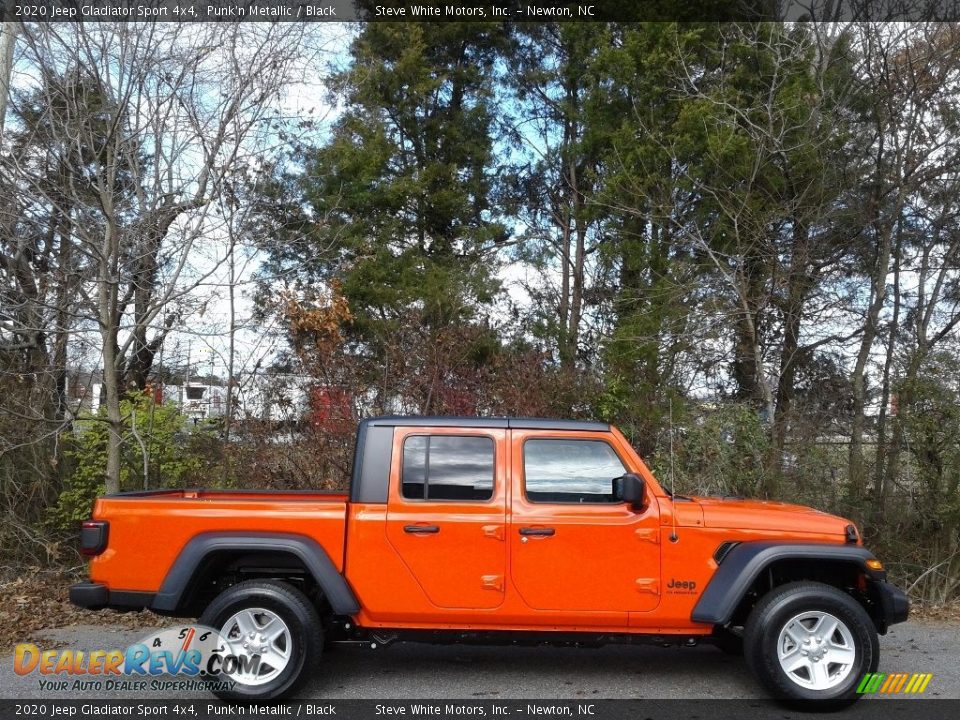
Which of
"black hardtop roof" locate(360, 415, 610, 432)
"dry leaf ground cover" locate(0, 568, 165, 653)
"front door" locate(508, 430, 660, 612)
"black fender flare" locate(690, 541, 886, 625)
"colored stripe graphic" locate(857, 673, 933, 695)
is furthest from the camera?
"dry leaf ground cover" locate(0, 568, 165, 653)

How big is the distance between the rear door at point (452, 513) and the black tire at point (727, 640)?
5.37ft

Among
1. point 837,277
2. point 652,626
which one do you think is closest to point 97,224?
point 652,626

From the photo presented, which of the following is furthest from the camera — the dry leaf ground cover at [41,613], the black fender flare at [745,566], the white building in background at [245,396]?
the white building in background at [245,396]

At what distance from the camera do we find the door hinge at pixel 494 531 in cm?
Answer: 549

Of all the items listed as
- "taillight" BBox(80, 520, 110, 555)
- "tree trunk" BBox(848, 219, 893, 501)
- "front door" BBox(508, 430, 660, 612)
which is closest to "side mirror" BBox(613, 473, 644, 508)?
"front door" BBox(508, 430, 660, 612)

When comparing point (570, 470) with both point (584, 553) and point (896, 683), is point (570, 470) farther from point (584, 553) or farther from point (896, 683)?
point (896, 683)

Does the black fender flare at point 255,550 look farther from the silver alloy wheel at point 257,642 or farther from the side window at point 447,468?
the side window at point 447,468

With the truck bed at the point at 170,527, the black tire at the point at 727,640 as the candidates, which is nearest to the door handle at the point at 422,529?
the truck bed at the point at 170,527

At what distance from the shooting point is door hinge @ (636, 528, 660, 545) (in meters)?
5.49

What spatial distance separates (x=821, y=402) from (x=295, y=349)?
305 inches

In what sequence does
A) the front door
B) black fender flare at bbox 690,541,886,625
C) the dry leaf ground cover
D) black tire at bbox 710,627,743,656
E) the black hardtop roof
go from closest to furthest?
black fender flare at bbox 690,541,886,625
the front door
the black hardtop roof
black tire at bbox 710,627,743,656
the dry leaf ground cover

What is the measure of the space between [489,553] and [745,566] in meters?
1.59

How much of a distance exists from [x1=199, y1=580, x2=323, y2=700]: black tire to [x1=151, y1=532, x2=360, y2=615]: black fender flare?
213 millimetres

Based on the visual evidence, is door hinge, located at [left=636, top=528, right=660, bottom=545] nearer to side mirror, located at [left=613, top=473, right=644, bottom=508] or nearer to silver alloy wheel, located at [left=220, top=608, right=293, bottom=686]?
side mirror, located at [left=613, top=473, right=644, bottom=508]
